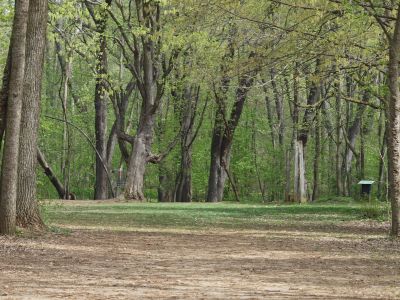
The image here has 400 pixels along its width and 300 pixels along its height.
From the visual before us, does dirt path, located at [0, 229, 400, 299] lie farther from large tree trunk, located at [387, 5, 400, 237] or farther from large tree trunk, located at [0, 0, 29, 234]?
large tree trunk, located at [0, 0, 29, 234]

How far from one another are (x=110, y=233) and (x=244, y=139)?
3847cm

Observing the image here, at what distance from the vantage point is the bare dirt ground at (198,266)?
28.0 ft

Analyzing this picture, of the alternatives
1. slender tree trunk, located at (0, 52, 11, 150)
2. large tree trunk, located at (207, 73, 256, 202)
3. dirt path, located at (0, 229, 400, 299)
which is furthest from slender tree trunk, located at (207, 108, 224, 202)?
slender tree trunk, located at (0, 52, 11, 150)

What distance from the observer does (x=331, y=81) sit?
22625 millimetres

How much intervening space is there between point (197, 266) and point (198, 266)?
0.01 m


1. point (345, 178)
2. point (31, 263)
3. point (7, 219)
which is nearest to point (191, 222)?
point (7, 219)

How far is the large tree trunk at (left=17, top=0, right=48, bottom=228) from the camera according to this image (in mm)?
15242

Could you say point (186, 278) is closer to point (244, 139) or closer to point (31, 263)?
point (31, 263)

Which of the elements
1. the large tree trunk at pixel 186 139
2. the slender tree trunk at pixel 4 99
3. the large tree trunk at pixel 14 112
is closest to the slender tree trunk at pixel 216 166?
the large tree trunk at pixel 186 139

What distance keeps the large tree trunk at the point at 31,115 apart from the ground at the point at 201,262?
0.65 metres

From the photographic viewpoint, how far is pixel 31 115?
50.1ft

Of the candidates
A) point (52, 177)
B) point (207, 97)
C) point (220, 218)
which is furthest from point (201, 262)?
point (207, 97)

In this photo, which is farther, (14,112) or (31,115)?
(31,115)

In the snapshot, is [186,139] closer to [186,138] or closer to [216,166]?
[186,138]
